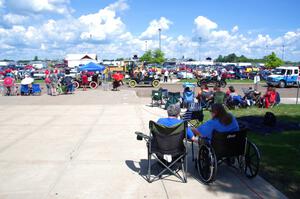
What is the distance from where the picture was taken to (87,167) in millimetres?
6332

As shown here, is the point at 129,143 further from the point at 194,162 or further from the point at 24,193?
the point at 24,193

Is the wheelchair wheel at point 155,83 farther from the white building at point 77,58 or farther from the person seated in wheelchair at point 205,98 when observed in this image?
the white building at point 77,58

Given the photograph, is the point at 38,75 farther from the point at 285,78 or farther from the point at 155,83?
the point at 285,78

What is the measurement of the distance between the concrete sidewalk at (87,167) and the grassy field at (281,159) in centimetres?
26

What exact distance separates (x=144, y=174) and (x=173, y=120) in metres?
1.17

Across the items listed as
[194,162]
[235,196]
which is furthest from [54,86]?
[235,196]

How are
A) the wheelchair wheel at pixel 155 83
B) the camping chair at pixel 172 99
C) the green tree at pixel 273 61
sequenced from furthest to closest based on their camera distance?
1. the green tree at pixel 273 61
2. the wheelchair wheel at pixel 155 83
3. the camping chair at pixel 172 99

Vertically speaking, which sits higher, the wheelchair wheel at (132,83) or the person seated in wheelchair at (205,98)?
the person seated in wheelchair at (205,98)

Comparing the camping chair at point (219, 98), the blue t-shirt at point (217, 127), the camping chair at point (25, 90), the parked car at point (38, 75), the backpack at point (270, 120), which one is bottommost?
the parked car at point (38, 75)

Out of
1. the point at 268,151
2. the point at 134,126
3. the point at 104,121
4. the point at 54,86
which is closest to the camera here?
the point at 268,151

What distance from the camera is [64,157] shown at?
7.02m

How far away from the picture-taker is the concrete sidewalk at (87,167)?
16.7ft

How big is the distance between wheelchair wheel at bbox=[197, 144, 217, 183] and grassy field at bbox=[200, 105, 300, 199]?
108cm

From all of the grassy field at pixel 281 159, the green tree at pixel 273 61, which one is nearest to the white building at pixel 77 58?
the green tree at pixel 273 61
